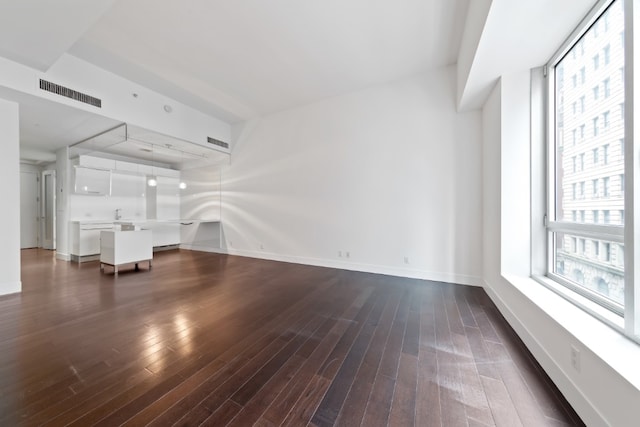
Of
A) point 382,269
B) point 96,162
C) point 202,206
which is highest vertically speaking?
point 96,162

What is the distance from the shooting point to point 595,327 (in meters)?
1.39

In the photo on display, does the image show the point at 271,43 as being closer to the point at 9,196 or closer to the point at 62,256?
the point at 9,196

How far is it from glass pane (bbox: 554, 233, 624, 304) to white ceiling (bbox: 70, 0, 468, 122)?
106 inches

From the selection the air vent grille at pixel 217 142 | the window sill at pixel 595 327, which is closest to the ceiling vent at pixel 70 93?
the air vent grille at pixel 217 142

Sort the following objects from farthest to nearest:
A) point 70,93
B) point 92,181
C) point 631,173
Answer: point 92,181, point 70,93, point 631,173

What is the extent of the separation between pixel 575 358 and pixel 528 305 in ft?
2.12

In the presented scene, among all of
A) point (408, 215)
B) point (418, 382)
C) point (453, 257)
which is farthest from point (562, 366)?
point (408, 215)

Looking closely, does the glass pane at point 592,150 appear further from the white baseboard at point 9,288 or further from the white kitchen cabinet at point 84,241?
the white kitchen cabinet at point 84,241

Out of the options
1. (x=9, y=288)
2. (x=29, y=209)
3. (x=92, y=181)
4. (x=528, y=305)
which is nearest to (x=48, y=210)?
(x=29, y=209)

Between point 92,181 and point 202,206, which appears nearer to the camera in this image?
point 92,181

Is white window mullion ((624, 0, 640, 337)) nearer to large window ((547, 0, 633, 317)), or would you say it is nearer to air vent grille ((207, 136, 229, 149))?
large window ((547, 0, 633, 317))

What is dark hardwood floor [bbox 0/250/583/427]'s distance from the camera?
1273 millimetres

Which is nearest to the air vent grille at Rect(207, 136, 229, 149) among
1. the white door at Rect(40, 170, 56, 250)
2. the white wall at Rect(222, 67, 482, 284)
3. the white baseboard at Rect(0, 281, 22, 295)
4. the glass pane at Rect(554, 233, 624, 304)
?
the white wall at Rect(222, 67, 482, 284)

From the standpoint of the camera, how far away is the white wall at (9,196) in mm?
3092
